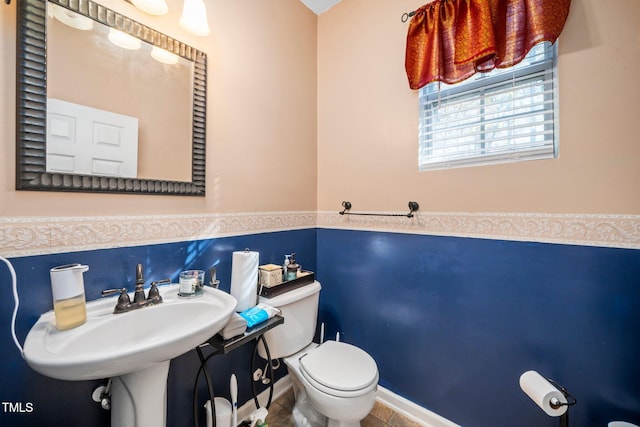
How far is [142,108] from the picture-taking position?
3.52ft

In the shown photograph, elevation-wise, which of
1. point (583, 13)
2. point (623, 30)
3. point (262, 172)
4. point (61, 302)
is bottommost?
point (61, 302)

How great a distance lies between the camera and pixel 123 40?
101 centimetres

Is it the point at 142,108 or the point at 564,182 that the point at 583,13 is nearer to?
the point at 564,182

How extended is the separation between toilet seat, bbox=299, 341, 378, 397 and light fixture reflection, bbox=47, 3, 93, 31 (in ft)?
5.50

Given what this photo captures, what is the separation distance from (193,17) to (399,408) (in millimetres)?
2340

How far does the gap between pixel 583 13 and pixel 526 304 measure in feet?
4.14

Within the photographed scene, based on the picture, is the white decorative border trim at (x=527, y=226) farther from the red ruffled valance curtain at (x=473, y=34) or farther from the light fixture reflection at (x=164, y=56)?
the light fixture reflection at (x=164, y=56)

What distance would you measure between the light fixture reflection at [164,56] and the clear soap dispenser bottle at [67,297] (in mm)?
904

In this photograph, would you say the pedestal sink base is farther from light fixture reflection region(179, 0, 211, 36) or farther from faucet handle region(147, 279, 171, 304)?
light fixture reflection region(179, 0, 211, 36)

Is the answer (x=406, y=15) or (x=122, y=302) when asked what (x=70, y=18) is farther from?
(x=406, y=15)

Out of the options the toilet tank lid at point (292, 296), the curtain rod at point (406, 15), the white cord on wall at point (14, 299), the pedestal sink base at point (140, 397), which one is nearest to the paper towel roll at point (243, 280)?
the toilet tank lid at point (292, 296)

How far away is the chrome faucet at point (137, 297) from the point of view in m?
0.91

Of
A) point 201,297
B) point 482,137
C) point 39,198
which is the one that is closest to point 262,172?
point 201,297

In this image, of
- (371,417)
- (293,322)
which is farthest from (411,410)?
(293,322)
